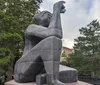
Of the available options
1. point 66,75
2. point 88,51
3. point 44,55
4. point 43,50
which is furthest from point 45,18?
point 88,51

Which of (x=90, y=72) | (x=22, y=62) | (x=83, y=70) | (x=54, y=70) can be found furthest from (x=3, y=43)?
(x=90, y=72)

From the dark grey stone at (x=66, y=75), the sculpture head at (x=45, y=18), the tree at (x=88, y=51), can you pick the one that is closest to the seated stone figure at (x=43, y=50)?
the sculpture head at (x=45, y=18)

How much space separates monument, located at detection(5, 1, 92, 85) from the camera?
173 inches

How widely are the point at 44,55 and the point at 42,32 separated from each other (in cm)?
50

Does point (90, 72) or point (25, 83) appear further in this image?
point (90, 72)

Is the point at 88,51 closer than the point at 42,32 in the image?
No

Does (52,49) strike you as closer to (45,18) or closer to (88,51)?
(45,18)

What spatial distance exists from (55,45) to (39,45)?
0.41m

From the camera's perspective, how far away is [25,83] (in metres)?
4.85

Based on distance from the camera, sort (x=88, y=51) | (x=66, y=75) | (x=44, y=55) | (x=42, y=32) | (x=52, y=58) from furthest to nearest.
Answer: (x=88, y=51), (x=66, y=75), (x=42, y=32), (x=44, y=55), (x=52, y=58)

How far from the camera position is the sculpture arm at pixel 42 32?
454 cm

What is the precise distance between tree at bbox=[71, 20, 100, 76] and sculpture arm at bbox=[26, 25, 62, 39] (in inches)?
590

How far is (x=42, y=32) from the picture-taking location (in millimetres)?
4738

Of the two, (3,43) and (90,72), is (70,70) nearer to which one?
(3,43)
